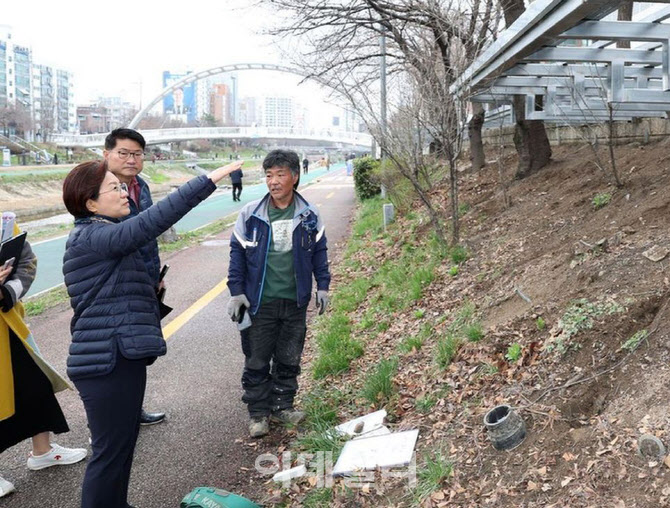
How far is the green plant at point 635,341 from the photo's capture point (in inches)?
128

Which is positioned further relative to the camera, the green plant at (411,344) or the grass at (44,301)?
the grass at (44,301)

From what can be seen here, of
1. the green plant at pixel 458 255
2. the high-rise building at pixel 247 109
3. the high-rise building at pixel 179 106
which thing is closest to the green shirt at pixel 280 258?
the green plant at pixel 458 255

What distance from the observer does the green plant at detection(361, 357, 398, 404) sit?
4387 mm

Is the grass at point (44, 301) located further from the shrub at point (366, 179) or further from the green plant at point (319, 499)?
the shrub at point (366, 179)

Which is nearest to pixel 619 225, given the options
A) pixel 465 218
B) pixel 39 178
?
pixel 465 218

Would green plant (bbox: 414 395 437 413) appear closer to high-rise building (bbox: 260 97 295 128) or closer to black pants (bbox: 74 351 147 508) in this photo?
black pants (bbox: 74 351 147 508)

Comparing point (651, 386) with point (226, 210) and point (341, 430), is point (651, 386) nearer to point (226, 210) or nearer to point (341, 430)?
point (341, 430)

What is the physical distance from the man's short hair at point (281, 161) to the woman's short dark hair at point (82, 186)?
141 cm

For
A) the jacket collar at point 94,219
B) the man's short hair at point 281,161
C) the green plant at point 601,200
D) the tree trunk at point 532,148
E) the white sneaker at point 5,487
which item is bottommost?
the white sneaker at point 5,487

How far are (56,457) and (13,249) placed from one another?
1.39 meters

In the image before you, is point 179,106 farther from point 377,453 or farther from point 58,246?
point 377,453

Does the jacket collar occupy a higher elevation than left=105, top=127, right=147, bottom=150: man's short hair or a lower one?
lower

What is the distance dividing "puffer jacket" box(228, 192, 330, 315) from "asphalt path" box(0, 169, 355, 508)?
3.25ft

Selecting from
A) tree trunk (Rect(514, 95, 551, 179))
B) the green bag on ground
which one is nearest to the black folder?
the green bag on ground
